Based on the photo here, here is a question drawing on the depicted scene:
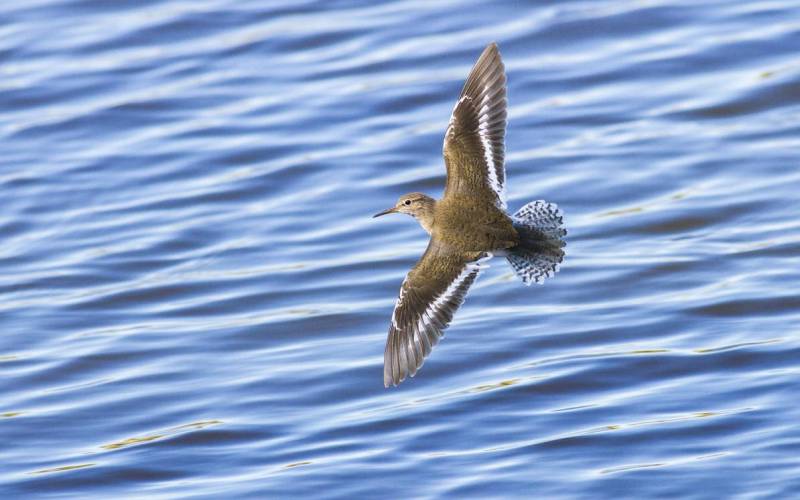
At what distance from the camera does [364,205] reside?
10.9 metres

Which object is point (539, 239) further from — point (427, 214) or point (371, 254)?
point (371, 254)

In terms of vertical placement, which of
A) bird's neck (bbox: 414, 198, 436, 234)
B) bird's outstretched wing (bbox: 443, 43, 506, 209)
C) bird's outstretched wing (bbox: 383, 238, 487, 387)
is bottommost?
bird's outstretched wing (bbox: 383, 238, 487, 387)

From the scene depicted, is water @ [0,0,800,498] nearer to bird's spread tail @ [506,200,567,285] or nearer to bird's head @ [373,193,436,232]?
bird's spread tail @ [506,200,567,285]

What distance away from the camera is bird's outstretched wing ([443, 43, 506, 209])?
7340 mm

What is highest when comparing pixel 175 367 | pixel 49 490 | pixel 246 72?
pixel 246 72

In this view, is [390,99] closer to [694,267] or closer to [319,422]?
[694,267]

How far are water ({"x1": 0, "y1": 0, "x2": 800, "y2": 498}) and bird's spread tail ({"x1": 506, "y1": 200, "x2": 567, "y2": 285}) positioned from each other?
3.35ft

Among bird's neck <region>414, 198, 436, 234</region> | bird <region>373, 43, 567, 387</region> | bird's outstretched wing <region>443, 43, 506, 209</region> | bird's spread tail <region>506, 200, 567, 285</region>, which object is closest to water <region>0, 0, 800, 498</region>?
bird <region>373, 43, 567, 387</region>

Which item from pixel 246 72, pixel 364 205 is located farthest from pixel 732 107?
pixel 246 72

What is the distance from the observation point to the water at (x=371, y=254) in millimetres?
8023

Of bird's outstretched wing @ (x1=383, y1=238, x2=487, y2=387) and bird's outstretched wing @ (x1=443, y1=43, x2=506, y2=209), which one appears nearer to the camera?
bird's outstretched wing @ (x1=383, y1=238, x2=487, y2=387)

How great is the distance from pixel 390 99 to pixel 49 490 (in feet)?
17.8

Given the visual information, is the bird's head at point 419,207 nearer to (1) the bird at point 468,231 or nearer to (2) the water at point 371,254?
(1) the bird at point 468,231

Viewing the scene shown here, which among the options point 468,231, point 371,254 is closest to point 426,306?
point 468,231
